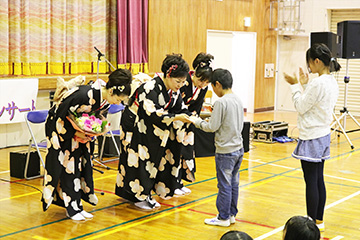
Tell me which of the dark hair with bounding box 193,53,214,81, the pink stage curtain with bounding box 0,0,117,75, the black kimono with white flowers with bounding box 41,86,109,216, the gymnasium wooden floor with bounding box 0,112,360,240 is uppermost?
the pink stage curtain with bounding box 0,0,117,75

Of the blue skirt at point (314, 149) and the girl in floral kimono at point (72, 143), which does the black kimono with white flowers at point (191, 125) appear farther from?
the blue skirt at point (314, 149)

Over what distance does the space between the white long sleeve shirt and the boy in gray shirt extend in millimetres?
496

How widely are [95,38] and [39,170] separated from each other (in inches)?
133

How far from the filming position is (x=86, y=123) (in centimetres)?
431

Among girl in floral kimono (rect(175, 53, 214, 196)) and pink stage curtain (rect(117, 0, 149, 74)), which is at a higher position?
pink stage curtain (rect(117, 0, 149, 74))

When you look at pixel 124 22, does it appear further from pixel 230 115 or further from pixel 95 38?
pixel 230 115

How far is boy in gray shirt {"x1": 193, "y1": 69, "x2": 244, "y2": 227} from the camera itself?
422 centimetres

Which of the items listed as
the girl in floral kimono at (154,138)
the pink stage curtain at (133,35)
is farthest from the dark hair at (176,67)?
the pink stage curtain at (133,35)

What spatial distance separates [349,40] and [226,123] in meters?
5.65

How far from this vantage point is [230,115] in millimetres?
4230

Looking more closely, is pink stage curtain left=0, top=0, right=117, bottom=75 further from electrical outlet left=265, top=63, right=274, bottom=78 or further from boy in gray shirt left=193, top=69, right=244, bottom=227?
electrical outlet left=265, top=63, right=274, bottom=78

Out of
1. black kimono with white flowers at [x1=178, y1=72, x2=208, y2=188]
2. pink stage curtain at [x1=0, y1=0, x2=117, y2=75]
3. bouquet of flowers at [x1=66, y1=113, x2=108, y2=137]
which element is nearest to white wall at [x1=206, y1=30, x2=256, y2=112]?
pink stage curtain at [x1=0, y1=0, x2=117, y2=75]

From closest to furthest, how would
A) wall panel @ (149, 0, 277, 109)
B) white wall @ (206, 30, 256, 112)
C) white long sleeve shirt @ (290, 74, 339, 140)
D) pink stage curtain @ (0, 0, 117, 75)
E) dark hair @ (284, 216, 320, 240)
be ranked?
dark hair @ (284, 216, 320, 240)
white long sleeve shirt @ (290, 74, 339, 140)
pink stage curtain @ (0, 0, 117, 75)
wall panel @ (149, 0, 277, 109)
white wall @ (206, 30, 256, 112)

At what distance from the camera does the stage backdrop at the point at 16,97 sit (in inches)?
291
